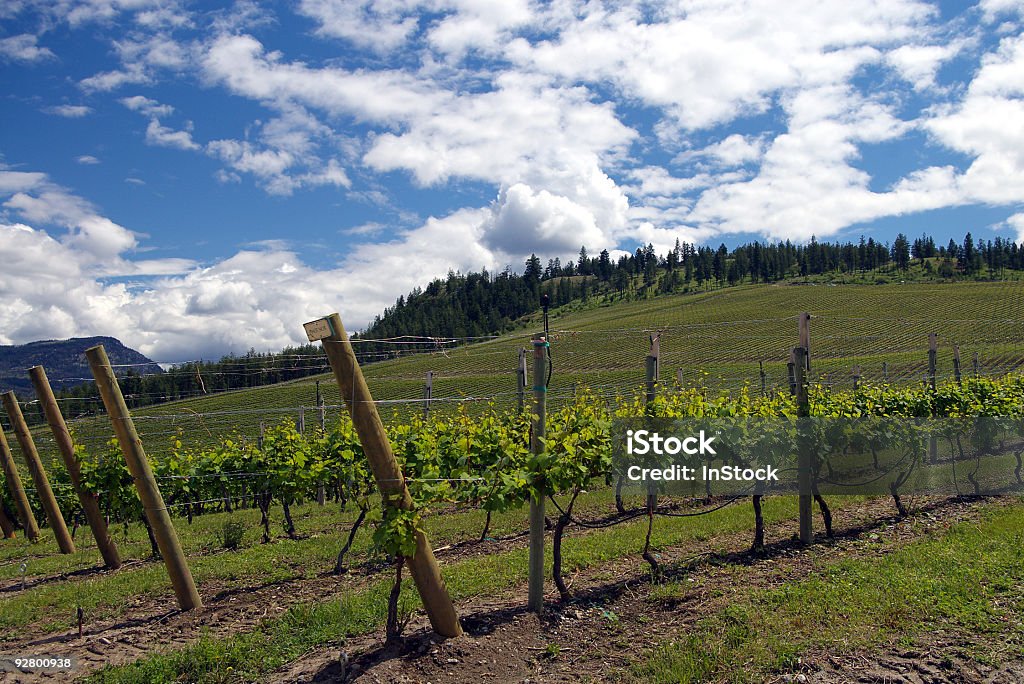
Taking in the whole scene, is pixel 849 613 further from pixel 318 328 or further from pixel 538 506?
pixel 318 328

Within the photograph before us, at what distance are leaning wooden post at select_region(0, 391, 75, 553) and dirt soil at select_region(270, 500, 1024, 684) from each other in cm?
642

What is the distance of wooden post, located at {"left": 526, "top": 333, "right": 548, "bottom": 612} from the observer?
481cm

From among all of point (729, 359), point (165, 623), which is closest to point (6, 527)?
point (165, 623)

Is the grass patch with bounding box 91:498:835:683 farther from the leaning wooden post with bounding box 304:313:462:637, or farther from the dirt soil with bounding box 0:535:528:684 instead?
the leaning wooden post with bounding box 304:313:462:637

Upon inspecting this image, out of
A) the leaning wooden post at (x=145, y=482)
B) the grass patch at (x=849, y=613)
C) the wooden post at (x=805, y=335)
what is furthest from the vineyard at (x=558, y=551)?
the wooden post at (x=805, y=335)

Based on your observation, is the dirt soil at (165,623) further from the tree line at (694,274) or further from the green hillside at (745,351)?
the tree line at (694,274)

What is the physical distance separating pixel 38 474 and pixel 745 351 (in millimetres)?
44759

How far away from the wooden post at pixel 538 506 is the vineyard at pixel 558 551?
0.28 ft

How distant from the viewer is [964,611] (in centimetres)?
446

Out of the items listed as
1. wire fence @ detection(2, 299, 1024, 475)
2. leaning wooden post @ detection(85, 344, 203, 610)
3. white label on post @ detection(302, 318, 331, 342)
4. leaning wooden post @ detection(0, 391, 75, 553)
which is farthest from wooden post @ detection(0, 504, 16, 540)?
wire fence @ detection(2, 299, 1024, 475)

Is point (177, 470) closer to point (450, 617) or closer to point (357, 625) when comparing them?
point (357, 625)

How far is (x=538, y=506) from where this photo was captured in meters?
4.99

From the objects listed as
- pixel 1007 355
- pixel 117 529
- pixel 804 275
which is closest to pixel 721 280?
pixel 804 275

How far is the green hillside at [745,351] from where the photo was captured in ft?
79.7
